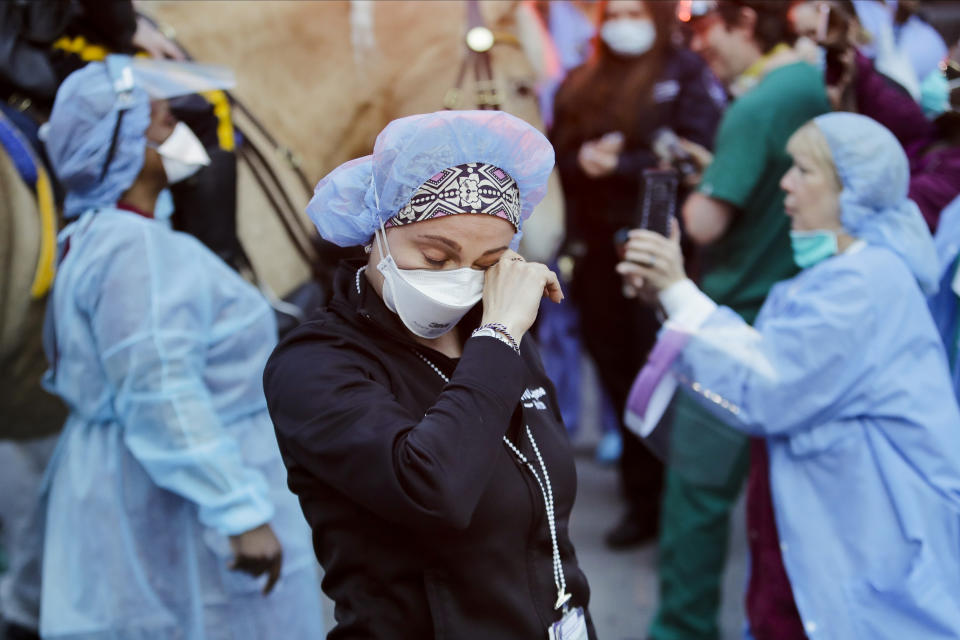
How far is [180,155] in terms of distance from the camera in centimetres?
255

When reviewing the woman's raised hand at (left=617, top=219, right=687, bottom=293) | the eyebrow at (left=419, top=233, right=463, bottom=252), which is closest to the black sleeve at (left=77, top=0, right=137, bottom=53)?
the woman's raised hand at (left=617, top=219, right=687, bottom=293)

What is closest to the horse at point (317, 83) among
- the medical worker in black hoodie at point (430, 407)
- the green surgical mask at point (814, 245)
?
the green surgical mask at point (814, 245)

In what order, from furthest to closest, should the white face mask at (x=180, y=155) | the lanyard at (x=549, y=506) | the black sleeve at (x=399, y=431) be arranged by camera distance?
the white face mask at (x=180, y=155) → the lanyard at (x=549, y=506) → the black sleeve at (x=399, y=431)

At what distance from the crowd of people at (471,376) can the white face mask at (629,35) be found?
568mm

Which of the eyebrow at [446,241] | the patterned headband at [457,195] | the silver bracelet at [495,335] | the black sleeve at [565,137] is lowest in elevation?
the black sleeve at [565,137]

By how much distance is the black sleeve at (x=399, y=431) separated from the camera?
1.44m

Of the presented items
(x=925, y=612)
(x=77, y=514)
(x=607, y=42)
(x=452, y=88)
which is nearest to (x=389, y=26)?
(x=452, y=88)

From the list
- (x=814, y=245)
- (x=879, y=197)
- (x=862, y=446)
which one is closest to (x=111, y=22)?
(x=814, y=245)

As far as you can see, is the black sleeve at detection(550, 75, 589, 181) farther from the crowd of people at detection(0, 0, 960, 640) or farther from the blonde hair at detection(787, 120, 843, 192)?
the blonde hair at detection(787, 120, 843, 192)

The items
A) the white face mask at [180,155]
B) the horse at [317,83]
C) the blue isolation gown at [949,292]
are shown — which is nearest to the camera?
the white face mask at [180,155]

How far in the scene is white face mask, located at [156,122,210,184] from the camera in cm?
253

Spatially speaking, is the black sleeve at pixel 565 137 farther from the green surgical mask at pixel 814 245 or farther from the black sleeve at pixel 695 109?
the green surgical mask at pixel 814 245

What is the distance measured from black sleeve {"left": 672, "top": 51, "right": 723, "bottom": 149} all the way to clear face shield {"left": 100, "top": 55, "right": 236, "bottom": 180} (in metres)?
2.27

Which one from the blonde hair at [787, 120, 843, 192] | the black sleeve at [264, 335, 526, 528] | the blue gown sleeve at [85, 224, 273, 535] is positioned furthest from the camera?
the blonde hair at [787, 120, 843, 192]
